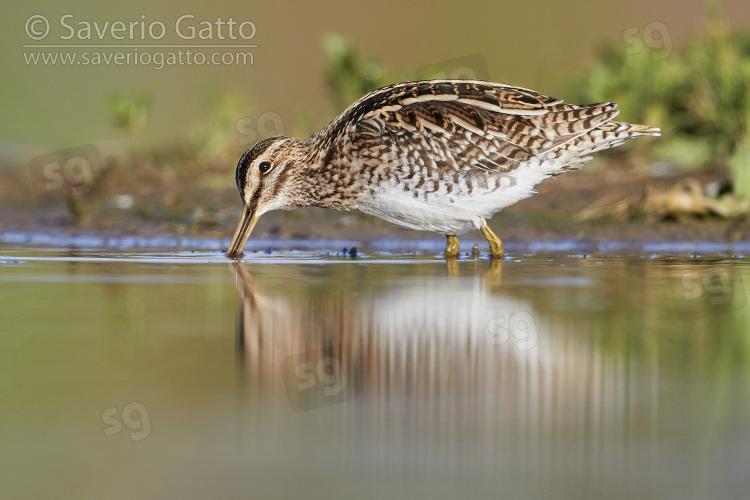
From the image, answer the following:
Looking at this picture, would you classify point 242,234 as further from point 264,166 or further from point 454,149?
point 454,149

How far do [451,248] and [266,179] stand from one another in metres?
1.50

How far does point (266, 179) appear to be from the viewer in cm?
866

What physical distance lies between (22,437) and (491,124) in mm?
5290

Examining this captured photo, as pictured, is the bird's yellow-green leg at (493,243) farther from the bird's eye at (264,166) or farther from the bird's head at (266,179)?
the bird's eye at (264,166)

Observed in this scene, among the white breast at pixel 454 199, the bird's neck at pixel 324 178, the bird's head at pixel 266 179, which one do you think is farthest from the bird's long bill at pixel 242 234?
the white breast at pixel 454 199

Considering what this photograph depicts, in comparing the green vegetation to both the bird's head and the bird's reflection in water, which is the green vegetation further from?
the bird's reflection in water

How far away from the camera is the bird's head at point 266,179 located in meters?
8.48

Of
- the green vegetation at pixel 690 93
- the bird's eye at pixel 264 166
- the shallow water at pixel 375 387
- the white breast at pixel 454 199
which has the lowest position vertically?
the shallow water at pixel 375 387

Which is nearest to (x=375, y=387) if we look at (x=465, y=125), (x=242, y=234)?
(x=465, y=125)

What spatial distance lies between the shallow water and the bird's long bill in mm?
1566

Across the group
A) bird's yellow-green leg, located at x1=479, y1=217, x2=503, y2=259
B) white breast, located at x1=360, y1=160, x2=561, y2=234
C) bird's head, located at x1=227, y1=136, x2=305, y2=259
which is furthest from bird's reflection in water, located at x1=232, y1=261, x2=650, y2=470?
bird's head, located at x1=227, y1=136, x2=305, y2=259

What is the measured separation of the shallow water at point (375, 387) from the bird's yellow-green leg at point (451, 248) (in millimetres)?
1616

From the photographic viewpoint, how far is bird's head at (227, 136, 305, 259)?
8.48 metres

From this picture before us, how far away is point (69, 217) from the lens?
10.5m
